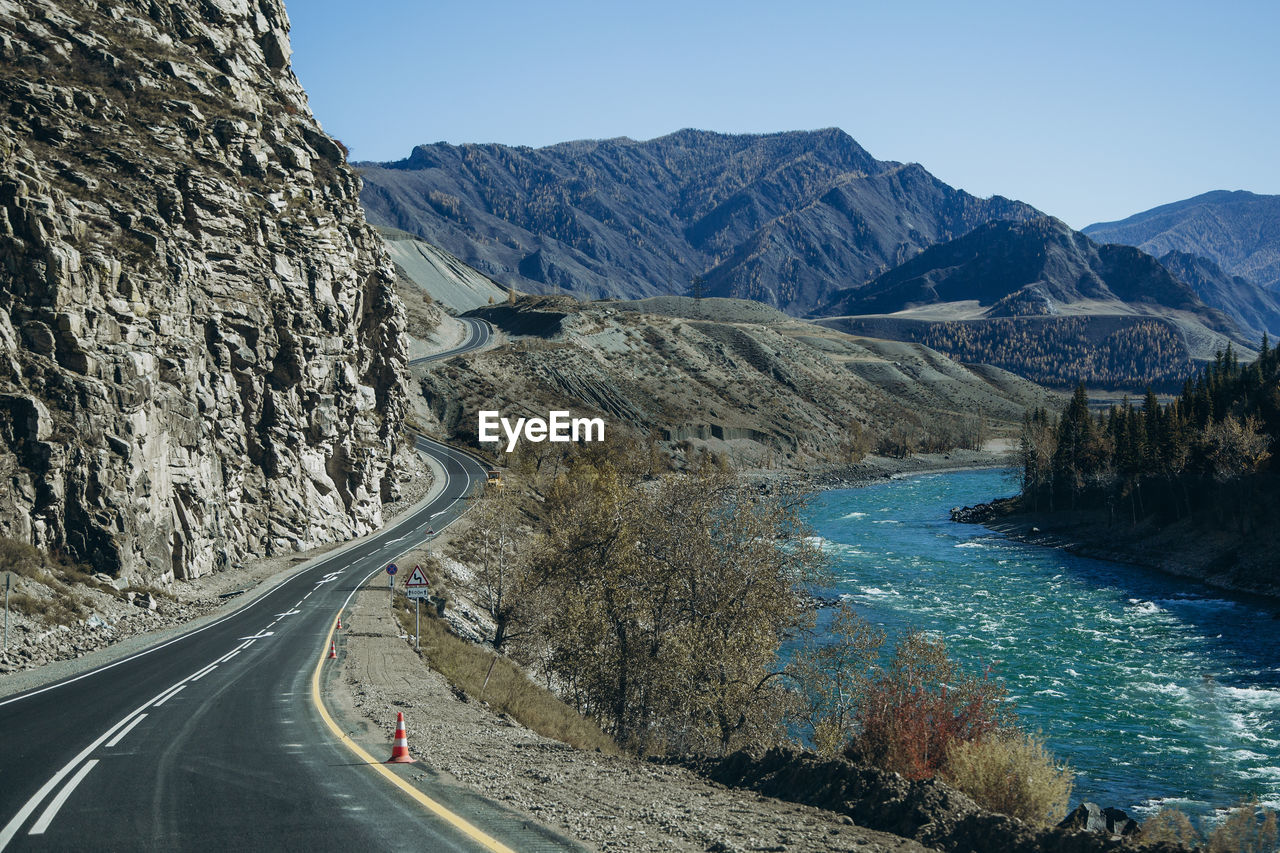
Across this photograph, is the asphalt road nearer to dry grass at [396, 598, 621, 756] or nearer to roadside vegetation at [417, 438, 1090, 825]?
dry grass at [396, 598, 621, 756]

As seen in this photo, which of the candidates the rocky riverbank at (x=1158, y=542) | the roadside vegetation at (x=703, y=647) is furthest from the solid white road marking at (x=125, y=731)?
the rocky riverbank at (x=1158, y=542)

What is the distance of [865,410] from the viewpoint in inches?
6476

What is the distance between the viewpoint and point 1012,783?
47.5 feet

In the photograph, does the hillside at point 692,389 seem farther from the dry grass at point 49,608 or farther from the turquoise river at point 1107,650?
the dry grass at point 49,608

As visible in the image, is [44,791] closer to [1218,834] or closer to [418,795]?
[418,795]

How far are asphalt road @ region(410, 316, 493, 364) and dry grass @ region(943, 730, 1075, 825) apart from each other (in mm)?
106866

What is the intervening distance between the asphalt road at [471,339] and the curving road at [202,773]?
97.2m

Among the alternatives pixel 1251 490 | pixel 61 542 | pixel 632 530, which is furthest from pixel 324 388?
pixel 1251 490

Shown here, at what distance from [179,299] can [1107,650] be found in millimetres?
46620

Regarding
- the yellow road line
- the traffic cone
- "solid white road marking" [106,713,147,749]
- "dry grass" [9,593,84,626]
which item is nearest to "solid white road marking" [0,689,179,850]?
"solid white road marking" [106,713,147,749]

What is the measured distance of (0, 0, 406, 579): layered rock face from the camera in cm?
3173

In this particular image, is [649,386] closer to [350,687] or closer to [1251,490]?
[1251,490]

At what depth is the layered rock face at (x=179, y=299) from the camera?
104 ft

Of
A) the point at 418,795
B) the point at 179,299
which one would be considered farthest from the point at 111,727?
the point at 179,299
